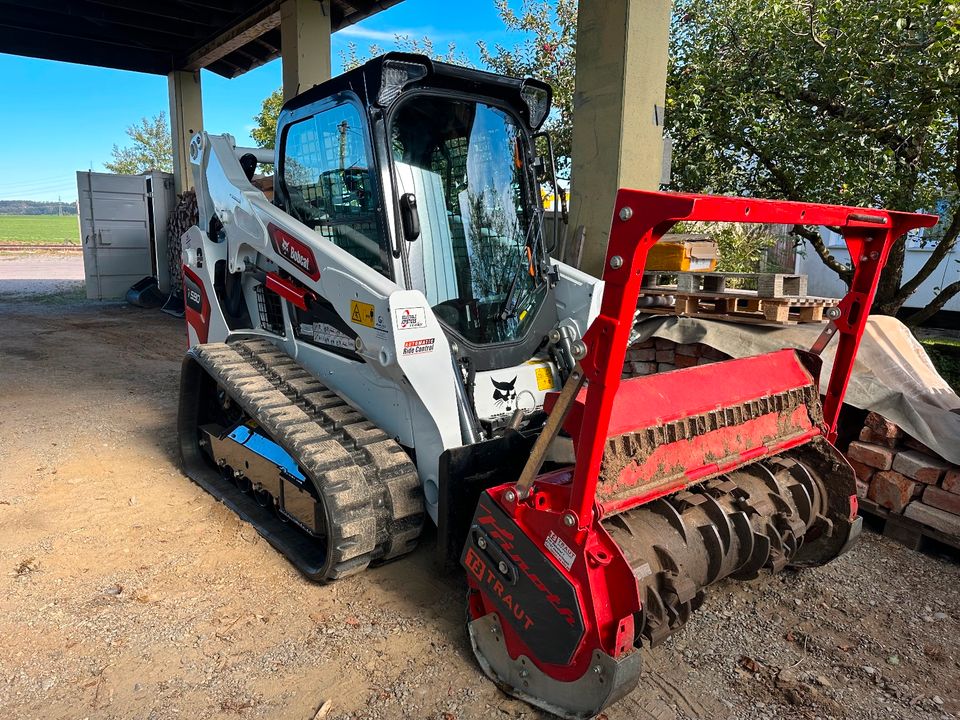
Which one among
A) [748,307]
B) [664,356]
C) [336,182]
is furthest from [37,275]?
[748,307]

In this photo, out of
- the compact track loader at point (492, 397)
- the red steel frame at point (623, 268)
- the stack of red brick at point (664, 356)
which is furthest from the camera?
the stack of red brick at point (664, 356)

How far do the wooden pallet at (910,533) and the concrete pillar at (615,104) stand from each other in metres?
2.47

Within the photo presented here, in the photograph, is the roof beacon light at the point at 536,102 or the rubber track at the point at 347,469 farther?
the roof beacon light at the point at 536,102

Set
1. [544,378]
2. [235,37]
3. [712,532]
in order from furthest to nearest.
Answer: [235,37], [544,378], [712,532]

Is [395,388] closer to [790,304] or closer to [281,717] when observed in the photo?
[281,717]

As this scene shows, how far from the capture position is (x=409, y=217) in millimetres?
3135

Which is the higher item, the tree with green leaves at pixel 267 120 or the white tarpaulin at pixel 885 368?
the tree with green leaves at pixel 267 120

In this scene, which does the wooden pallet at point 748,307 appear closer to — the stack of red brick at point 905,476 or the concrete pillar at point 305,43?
the stack of red brick at point 905,476

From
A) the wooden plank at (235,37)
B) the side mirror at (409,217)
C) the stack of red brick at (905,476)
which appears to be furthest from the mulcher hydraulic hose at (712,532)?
the wooden plank at (235,37)

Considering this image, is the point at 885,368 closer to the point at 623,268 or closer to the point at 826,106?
the point at 623,268

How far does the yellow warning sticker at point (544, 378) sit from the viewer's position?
140 inches

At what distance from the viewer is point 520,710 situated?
2.34 m

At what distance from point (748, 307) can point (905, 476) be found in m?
1.32

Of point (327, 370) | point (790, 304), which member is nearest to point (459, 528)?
point (327, 370)
